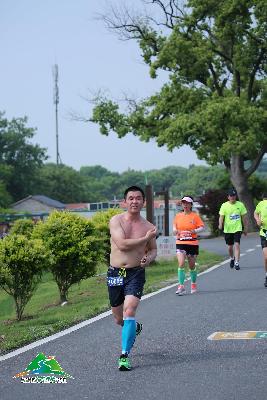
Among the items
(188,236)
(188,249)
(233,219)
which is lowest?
(188,249)

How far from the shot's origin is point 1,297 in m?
23.9

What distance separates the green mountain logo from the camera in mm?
7633

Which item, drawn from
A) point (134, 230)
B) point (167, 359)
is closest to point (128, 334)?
point (167, 359)

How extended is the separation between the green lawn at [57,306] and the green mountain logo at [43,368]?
1159 mm

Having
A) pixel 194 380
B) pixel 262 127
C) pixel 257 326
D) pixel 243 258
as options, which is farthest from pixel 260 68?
pixel 194 380

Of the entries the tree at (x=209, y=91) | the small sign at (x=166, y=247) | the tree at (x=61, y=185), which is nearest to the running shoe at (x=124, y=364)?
the small sign at (x=166, y=247)

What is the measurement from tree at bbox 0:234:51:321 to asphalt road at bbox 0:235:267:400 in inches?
93.5

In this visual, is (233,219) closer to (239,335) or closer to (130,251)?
(239,335)

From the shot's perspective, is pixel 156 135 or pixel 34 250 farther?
pixel 156 135

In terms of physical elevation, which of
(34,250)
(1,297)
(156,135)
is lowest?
(1,297)

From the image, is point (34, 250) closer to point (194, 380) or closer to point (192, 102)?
point (194, 380)

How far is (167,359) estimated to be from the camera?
8.22m

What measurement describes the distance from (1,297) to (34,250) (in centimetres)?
984

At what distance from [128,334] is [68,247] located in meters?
8.67
